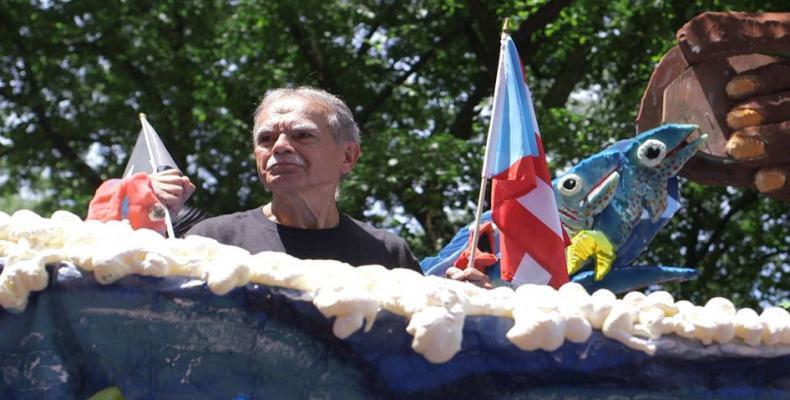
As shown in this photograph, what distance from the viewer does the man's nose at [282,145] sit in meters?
3.40

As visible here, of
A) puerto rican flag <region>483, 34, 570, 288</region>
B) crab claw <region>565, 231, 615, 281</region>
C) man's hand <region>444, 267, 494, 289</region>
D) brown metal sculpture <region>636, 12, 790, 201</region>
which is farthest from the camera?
brown metal sculpture <region>636, 12, 790, 201</region>

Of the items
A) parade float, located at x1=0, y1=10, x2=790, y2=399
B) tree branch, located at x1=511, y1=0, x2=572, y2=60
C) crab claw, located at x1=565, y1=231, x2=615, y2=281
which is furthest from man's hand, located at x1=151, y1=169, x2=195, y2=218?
tree branch, located at x1=511, y1=0, x2=572, y2=60

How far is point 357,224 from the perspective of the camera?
145 inches

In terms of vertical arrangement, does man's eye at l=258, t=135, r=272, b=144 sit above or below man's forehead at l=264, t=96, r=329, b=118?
below

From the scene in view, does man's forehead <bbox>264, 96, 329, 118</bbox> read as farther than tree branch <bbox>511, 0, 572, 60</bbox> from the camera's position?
No

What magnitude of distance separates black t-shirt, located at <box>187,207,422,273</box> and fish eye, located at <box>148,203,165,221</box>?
0.27 feet

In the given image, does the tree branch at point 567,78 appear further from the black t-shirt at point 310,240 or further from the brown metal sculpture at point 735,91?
the black t-shirt at point 310,240

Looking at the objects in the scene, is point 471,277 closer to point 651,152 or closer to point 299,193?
point 299,193

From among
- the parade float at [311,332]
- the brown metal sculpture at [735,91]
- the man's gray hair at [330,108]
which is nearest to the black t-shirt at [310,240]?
the man's gray hair at [330,108]

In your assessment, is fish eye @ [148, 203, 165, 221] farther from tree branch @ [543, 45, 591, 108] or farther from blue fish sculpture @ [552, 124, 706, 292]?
tree branch @ [543, 45, 591, 108]

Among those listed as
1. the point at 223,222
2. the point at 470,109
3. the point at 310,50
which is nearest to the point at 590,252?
the point at 223,222

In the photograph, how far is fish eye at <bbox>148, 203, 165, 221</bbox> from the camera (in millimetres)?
3269

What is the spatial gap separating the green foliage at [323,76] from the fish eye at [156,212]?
283 inches

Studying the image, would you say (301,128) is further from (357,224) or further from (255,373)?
(255,373)
